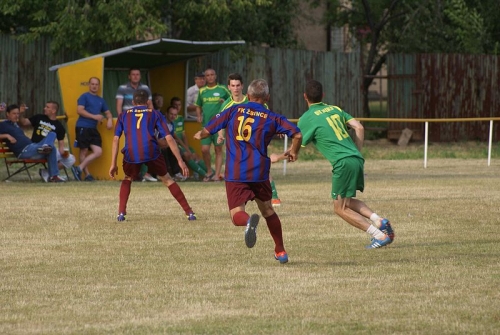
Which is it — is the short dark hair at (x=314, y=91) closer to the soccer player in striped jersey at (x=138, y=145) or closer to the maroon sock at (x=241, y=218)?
the maroon sock at (x=241, y=218)

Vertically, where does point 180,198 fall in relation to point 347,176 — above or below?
below

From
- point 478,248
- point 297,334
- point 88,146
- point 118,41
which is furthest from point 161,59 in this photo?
point 297,334

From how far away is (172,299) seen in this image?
862 centimetres

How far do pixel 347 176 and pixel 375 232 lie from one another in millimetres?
610

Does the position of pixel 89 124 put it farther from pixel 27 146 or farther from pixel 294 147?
pixel 294 147

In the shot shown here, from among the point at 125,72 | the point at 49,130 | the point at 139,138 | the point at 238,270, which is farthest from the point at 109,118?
the point at 238,270

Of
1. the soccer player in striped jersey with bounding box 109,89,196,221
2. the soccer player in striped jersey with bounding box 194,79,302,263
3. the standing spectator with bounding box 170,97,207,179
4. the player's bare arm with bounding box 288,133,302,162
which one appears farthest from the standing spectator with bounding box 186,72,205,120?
the soccer player in striped jersey with bounding box 194,79,302,263

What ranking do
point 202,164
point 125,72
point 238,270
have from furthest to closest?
1. point 125,72
2. point 202,164
3. point 238,270

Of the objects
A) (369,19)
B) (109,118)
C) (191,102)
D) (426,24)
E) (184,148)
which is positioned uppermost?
(369,19)

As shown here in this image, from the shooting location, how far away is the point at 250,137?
34.0 ft

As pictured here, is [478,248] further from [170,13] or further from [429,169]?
[170,13]

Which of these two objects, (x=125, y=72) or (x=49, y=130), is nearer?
(x=49, y=130)

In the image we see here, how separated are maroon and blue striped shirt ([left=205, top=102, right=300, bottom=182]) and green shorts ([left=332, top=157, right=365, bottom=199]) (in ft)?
3.07

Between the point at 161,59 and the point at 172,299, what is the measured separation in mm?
13708
